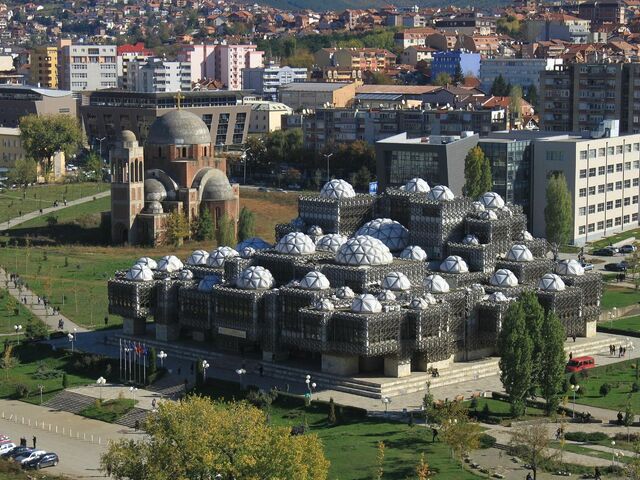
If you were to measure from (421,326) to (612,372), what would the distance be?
9243mm

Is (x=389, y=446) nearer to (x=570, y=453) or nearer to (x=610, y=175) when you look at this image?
(x=570, y=453)

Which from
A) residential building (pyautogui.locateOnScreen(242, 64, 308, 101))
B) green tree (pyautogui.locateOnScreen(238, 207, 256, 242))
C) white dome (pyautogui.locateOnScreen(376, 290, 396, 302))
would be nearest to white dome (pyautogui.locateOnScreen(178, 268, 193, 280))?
white dome (pyautogui.locateOnScreen(376, 290, 396, 302))

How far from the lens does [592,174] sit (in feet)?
350

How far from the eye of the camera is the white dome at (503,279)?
74.8 metres

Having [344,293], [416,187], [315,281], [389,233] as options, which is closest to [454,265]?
[389,233]

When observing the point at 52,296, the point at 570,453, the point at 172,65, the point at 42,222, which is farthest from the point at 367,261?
the point at 172,65

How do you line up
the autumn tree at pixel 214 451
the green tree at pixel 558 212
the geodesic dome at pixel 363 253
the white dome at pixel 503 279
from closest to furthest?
the autumn tree at pixel 214 451 → the geodesic dome at pixel 363 253 → the white dome at pixel 503 279 → the green tree at pixel 558 212

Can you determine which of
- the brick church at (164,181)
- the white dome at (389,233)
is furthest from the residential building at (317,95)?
the white dome at (389,233)

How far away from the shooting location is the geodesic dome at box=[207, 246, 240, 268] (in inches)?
3069

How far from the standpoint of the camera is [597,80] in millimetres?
131500

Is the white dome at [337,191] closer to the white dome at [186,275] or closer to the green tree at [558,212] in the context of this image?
the white dome at [186,275]

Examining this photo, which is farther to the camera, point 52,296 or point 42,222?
point 42,222

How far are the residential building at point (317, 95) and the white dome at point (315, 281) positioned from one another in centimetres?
10049

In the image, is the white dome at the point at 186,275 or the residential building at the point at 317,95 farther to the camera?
the residential building at the point at 317,95
